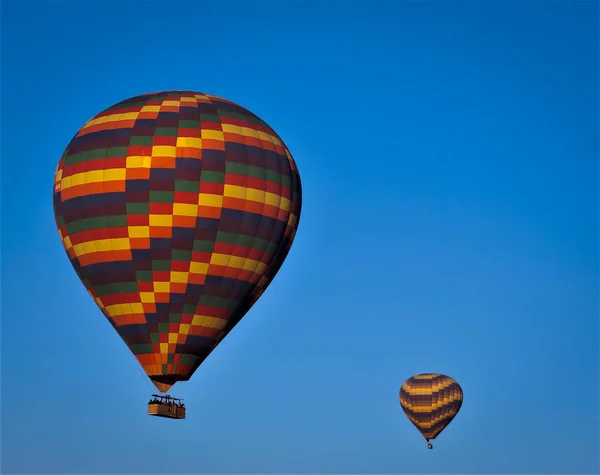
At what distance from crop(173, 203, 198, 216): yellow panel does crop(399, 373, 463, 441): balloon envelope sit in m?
31.5

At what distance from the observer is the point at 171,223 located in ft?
136

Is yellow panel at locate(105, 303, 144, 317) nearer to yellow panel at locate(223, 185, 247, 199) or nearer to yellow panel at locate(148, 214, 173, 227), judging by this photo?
yellow panel at locate(148, 214, 173, 227)

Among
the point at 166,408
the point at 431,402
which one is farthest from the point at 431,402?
the point at 166,408

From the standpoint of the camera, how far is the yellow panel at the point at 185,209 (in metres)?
41.6

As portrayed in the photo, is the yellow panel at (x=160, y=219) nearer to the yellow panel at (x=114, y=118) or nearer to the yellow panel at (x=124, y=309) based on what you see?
the yellow panel at (x=124, y=309)

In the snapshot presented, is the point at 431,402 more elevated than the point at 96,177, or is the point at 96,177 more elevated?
the point at 431,402

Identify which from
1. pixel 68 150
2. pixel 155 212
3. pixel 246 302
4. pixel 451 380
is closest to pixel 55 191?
pixel 68 150

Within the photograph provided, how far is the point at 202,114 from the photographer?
141ft

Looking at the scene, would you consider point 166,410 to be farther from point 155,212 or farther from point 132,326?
point 155,212

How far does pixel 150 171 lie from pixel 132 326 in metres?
4.77

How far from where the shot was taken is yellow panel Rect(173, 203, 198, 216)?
41594mm

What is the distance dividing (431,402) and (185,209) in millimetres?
31870

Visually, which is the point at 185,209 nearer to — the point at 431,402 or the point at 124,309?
the point at 124,309

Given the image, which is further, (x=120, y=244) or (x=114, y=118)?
(x=114, y=118)
